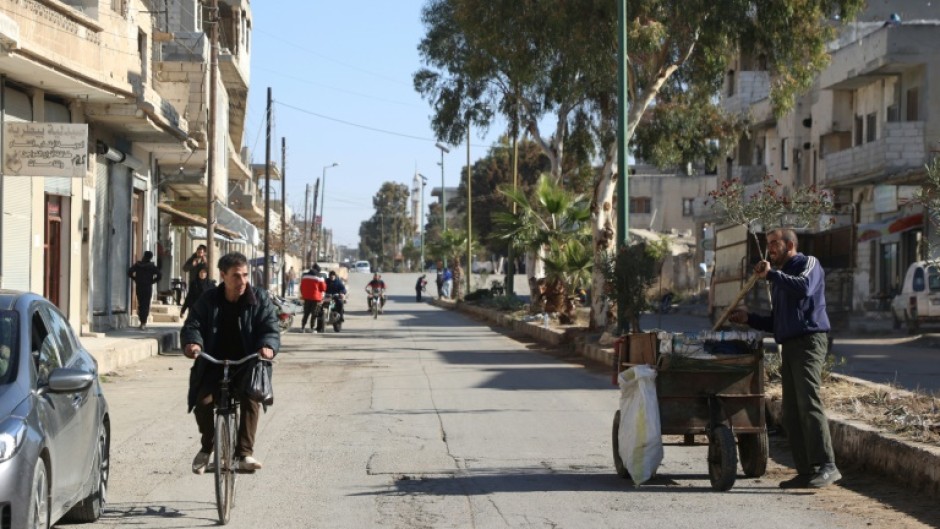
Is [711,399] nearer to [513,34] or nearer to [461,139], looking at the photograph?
[513,34]

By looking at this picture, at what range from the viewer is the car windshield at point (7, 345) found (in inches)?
278

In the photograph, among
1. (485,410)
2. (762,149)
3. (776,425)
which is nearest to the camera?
(776,425)

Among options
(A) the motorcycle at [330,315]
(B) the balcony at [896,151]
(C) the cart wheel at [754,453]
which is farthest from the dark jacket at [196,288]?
(B) the balcony at [896,151]

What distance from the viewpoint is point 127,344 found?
2364cm

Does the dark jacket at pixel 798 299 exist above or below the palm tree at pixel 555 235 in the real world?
below

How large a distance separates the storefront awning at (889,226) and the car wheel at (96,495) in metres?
32.6

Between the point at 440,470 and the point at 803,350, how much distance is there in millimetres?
3082

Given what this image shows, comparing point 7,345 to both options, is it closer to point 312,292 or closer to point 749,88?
point 312,292

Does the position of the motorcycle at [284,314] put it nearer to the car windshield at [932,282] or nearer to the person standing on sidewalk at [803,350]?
the car windshield at [932,282]

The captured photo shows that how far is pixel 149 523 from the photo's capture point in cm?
836

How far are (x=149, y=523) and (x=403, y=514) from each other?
5.38 ft

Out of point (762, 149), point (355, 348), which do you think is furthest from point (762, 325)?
point (762, 149)

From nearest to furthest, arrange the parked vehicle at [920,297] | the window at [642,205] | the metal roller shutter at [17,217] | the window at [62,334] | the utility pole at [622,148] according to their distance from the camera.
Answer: the window at [62,334] < the metal roller shutter at [17,217] < the utility pole at [622,148] < the parked vehicle at [920,297] < the window at [642,205]

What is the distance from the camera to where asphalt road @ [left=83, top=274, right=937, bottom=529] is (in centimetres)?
857
